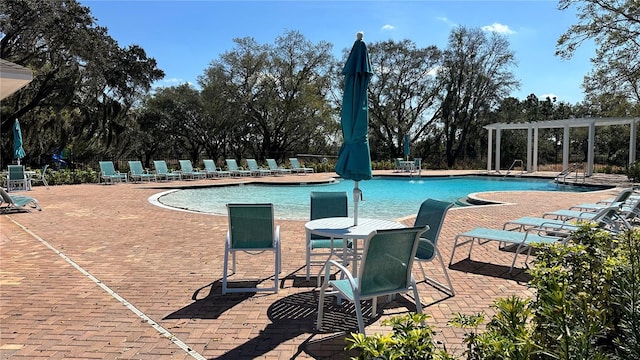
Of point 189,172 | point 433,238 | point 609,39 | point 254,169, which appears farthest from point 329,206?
point 254,169

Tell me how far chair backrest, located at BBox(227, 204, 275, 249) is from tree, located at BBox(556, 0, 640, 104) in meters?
16.4

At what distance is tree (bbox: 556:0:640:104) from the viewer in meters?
15.2

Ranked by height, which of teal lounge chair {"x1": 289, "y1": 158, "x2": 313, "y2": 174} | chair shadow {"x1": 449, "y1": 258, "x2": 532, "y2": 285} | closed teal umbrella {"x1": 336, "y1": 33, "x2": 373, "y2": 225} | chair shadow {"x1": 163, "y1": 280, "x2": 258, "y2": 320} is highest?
closed teal umbrella {"x1": 336, "y1": 33, "x2": 373, "y2": 225}

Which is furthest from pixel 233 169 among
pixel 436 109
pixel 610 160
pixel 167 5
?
pixel 610 160

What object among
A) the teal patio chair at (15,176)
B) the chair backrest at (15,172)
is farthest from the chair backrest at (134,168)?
the chair backrest at (15,172)

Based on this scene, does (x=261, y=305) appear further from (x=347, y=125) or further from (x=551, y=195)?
(x=551, y=195)

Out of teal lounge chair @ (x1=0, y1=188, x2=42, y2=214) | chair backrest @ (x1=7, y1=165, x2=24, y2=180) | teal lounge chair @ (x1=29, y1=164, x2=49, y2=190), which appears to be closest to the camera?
teal lounge chair @ (x1=0, y1=188, x2=42, y2=214)

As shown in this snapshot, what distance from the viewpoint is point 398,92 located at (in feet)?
104

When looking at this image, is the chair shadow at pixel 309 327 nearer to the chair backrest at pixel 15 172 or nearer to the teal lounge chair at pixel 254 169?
A: the chair backrest at pixel 15 172

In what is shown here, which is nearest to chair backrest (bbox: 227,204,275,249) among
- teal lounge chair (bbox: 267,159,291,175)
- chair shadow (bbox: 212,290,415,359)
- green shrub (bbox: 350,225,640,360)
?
chair shadow (bbox: 212,290,415,359)

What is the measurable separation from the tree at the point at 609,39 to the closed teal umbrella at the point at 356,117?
15.5m

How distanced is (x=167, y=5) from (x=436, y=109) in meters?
24.8

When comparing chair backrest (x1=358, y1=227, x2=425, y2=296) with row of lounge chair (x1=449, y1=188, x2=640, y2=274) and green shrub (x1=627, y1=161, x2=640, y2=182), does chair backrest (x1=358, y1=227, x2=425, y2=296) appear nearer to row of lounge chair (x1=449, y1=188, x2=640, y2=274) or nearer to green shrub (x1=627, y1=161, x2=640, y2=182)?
row of lounge chair (x1=449, y1=188, x2=640, y2=274)

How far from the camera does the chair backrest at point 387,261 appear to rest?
2.73m
